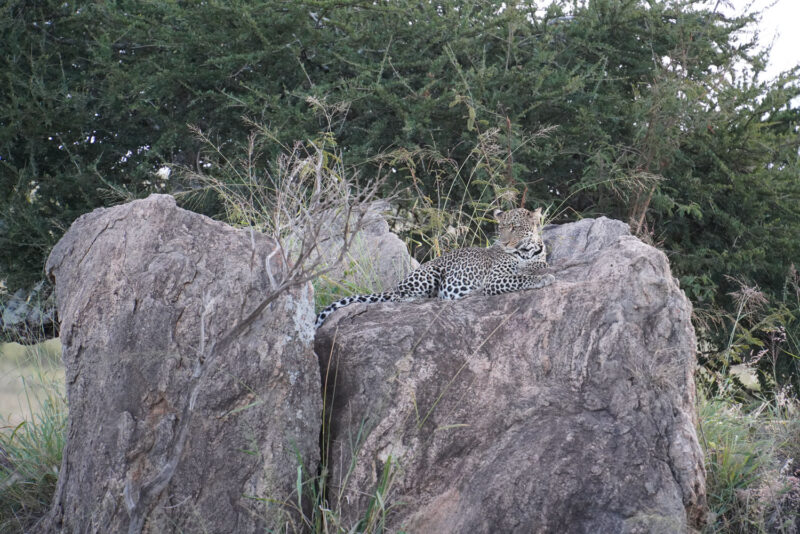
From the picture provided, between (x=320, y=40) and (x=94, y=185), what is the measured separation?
356cm

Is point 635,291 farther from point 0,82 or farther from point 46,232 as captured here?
point 0,82

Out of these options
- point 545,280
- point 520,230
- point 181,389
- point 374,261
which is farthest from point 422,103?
point 181,389

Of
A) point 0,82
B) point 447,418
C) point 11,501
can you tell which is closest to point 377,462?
point 447,418

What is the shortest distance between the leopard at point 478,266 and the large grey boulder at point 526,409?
842mm

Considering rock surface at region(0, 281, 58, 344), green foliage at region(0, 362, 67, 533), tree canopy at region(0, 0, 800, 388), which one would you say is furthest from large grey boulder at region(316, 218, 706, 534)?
rock surface at region(0, 281, 58, 344)

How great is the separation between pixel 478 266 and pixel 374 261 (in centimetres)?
160

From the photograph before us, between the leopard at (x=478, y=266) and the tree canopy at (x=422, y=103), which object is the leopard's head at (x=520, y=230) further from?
the tree canopy at (x=422, y=103)

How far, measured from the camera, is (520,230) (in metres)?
6.46

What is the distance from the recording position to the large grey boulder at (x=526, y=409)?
433 cm

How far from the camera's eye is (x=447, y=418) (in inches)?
185

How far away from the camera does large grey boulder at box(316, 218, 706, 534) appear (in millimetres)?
4328

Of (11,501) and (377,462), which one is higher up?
(377,462)

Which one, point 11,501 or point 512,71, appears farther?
point 512,71

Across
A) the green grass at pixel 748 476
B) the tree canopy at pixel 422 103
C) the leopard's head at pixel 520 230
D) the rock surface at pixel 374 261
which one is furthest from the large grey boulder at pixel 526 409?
the tree canopy at pixel 422 103
